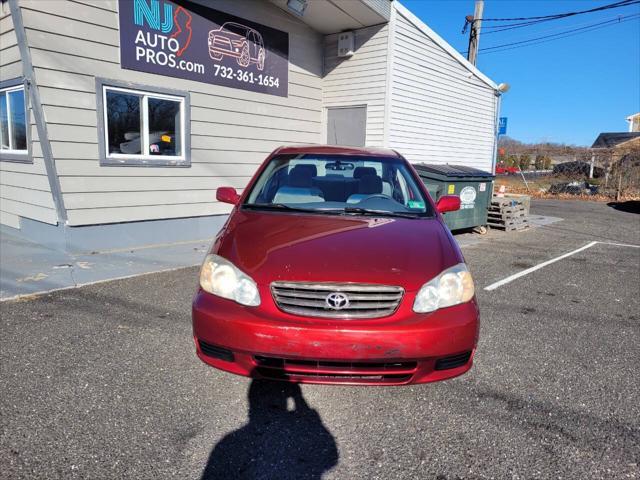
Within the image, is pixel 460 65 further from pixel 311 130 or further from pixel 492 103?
pixel 311 130

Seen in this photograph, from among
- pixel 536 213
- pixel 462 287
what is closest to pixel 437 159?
pixel 536 213

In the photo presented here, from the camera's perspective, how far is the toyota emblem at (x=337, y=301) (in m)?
2.43

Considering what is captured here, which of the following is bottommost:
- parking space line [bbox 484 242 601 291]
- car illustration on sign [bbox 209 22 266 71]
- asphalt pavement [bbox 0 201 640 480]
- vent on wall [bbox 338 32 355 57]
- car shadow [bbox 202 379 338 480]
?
car shadow [bbox 202 379 338 480]

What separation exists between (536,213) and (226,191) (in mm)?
13524

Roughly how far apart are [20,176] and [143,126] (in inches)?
80.6

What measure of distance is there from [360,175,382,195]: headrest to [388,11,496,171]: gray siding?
572 centimetres

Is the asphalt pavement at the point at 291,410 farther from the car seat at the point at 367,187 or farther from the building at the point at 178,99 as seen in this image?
the building at the point at 178,99

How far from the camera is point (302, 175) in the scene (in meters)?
3.96

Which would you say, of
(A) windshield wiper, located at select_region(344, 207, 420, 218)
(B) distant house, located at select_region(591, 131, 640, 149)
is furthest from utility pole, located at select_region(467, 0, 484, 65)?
(B) distant house, located at select_region(591, 131, 640, 149)

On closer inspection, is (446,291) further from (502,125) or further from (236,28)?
(502,125)

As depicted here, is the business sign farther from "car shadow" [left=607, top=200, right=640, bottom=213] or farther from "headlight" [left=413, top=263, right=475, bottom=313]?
"car shadow" [left=607, top=200, right=640, bottom=213]

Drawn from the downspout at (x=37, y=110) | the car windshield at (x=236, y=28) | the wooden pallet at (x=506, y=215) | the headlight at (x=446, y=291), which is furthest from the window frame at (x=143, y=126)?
the wooden pallet at (x=506, y=215)

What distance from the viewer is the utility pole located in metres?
15.4

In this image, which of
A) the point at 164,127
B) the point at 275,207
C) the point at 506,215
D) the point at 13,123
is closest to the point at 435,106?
the point at 506,215
